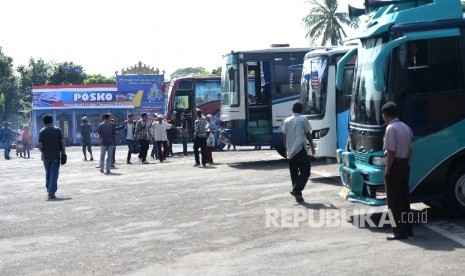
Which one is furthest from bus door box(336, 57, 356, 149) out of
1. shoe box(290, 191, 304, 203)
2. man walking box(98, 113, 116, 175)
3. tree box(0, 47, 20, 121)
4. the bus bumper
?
tree box(0, 47, 20, 121)

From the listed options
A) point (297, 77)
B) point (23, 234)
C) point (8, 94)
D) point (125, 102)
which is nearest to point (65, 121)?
point (125, 102)

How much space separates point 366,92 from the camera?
12.8m

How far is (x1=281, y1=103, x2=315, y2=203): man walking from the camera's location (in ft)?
50.2

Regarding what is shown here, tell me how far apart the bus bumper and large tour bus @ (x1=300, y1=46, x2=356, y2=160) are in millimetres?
6671

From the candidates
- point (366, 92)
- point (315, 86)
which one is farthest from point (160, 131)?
point (366, 92)

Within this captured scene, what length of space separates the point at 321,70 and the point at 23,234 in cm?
974

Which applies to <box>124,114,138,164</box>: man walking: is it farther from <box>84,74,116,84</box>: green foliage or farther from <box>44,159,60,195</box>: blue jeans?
<box>84,74,116,84</box>: green foliage

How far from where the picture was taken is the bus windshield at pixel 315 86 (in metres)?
20.5

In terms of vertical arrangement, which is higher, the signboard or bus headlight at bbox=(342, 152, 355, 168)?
the signboard

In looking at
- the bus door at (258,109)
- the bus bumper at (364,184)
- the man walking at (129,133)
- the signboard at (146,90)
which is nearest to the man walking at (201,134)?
the bus door at (258,109)

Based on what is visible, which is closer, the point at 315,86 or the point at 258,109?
the point at 315,86

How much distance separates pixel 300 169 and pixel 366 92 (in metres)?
3.01

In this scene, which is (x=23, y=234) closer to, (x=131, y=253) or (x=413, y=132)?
(x=131, y=253)

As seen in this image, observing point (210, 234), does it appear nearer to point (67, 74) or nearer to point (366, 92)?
point (366, 92)
